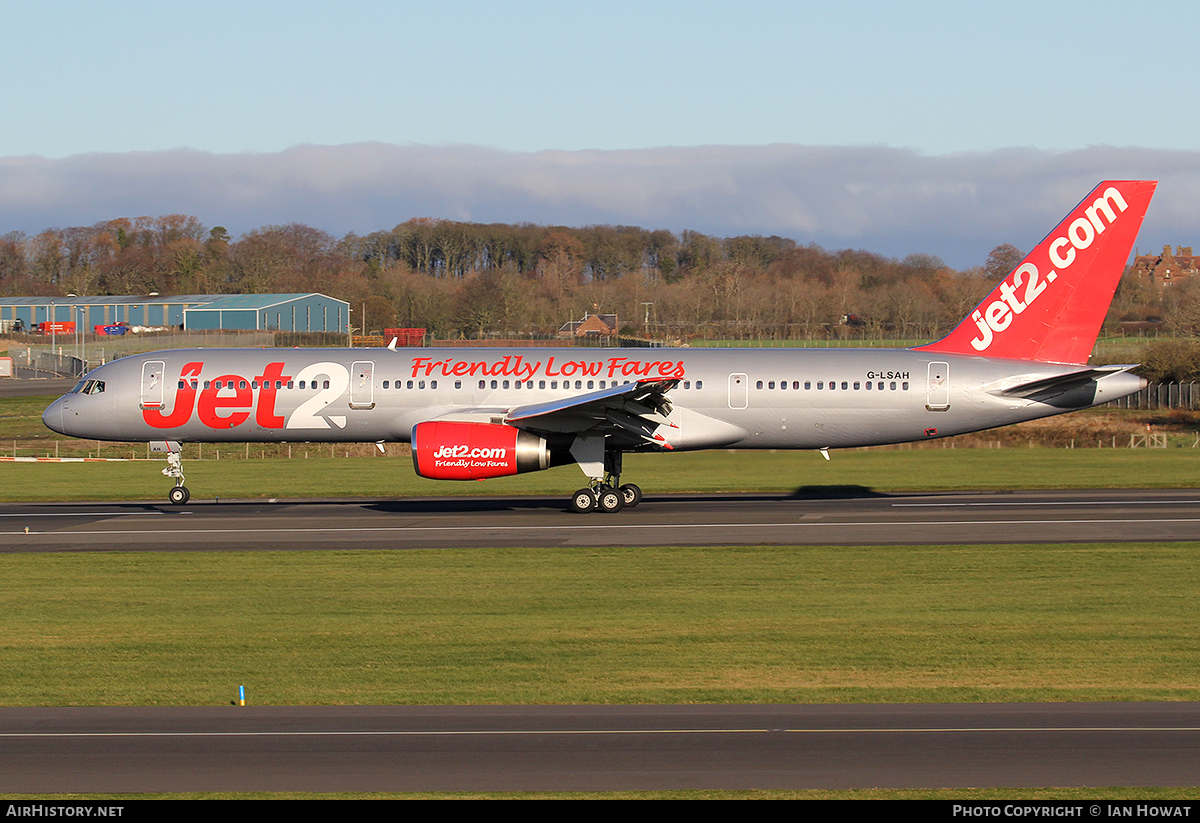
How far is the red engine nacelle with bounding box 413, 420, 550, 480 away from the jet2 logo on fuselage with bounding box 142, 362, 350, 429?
13.3 ft

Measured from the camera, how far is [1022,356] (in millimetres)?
33094

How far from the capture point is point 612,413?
3086cm

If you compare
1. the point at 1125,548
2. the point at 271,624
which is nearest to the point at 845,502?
the point at 1125,548

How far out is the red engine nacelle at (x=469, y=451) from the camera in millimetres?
29859

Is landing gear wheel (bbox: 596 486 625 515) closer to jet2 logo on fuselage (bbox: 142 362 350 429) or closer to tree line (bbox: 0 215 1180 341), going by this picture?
jet2 logo on fuselage (bbox: 142 362 350 429)

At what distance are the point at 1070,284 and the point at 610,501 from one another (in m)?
14.7

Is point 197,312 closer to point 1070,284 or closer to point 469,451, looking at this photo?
point 469,451

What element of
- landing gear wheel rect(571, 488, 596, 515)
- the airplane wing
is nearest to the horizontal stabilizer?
the airplane wing

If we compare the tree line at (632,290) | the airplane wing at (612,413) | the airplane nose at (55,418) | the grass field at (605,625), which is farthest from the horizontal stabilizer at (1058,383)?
the tree line at (632,290)

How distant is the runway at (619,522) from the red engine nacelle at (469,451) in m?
1.41

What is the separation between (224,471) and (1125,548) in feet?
114

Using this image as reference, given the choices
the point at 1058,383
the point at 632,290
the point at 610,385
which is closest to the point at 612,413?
the point at 610,385

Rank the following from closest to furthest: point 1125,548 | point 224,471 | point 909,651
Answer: point 909,651
point 1125,548
point 224,471
